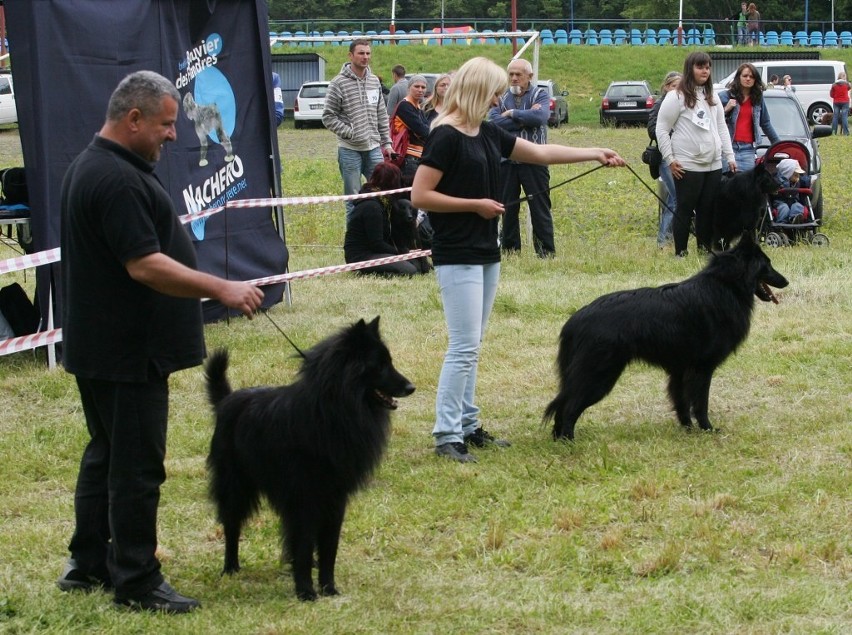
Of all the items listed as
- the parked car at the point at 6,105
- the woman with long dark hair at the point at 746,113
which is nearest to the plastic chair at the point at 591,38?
the parked car at the point at 6,105

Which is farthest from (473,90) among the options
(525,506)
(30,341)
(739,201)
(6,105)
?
(6,105)

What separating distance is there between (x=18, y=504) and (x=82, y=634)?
1645mm

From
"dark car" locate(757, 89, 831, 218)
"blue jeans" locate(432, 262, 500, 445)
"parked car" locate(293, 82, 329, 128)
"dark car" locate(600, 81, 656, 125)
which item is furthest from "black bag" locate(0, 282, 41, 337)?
"dark car" locate(600, 81, 656, 125)

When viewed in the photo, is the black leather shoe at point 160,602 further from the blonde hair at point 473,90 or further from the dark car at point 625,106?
the dark car at point 625,106

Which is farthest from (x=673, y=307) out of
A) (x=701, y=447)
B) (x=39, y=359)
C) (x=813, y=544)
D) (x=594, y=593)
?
(x=39, y=359)

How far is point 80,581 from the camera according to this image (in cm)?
402

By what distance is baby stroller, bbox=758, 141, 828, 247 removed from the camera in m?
11.6

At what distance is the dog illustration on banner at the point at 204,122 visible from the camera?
8492 millimetres

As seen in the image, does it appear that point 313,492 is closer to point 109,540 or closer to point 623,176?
point 109,540

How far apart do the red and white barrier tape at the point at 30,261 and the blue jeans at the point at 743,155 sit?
25.3 feet

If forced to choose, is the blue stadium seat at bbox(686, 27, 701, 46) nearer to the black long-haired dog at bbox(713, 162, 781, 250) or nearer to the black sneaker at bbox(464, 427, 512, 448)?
the black long-haired dog at bbox(713, 162, 781, 250)

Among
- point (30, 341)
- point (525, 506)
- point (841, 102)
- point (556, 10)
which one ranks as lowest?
point (525, 506)

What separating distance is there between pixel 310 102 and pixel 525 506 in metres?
29.7

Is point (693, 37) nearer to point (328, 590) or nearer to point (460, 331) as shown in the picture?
point (460, 331)
